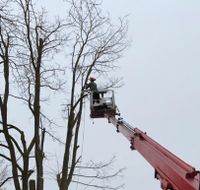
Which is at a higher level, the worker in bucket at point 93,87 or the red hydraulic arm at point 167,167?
the worker in bucket at point 93,87

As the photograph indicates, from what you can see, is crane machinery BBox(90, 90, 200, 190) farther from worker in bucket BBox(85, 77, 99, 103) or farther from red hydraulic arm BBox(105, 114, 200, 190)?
worker in bucket BBox(85, 77, 99, 103)

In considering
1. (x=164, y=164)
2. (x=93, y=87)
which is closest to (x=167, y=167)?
(x=164, y=164)

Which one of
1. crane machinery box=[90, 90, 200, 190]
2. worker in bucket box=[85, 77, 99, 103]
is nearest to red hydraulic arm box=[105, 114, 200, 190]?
crane machinery box=[90, 90, 200, 190]

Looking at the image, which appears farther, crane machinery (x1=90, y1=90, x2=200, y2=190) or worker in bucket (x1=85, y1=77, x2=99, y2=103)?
worker in bucket (x1=85, y1=77, x2=99, y2=103)

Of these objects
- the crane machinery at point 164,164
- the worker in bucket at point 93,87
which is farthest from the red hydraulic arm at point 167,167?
the worker in bucket at point 93,87

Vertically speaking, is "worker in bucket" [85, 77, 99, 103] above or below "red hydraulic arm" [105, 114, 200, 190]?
above

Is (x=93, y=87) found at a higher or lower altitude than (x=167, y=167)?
higher

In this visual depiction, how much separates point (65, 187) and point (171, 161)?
6.53m

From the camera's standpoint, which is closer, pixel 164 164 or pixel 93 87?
pixel 164 164

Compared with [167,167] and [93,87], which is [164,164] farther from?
[93,87]

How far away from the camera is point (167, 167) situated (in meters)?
6.36

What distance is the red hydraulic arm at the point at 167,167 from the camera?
221 inches

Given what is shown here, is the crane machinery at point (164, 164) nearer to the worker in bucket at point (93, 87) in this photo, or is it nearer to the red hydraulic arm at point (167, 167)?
the red hydraulic arm at point (167, 167)

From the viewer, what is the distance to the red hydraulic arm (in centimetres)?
562
